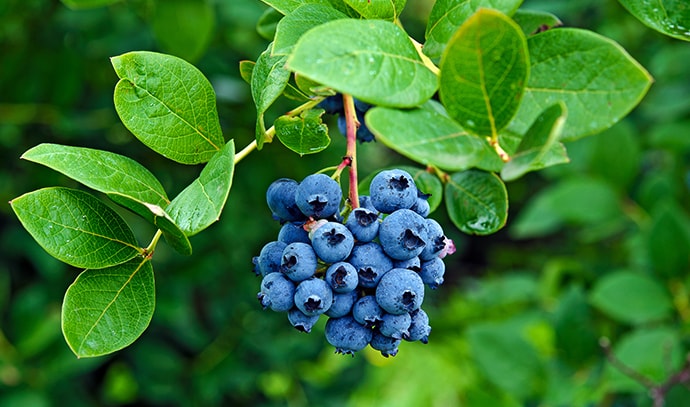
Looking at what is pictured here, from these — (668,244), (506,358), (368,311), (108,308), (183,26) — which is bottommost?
(506,358)

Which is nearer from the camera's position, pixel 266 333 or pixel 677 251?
pixel 677 251

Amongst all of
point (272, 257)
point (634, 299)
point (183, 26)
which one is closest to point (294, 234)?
point (272, 257)

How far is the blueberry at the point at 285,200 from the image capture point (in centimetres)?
81

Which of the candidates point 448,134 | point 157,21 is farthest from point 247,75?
point 157,21

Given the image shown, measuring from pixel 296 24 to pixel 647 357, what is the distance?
4.13ft

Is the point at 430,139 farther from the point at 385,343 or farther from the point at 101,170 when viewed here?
the point at 101,170

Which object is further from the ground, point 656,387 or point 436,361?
point 656,387

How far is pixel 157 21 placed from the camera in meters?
1.62

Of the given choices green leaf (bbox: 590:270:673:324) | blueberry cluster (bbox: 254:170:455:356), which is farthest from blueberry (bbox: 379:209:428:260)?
green leaf (bbox: 590:270:673:324)

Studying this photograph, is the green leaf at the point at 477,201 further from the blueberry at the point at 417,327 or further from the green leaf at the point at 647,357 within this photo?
the green leaf at the point at 647,357

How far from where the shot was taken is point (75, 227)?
0.80 metres

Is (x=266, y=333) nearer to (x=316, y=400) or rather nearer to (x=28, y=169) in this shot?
(x=316, y=400)

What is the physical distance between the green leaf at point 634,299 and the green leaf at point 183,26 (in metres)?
1.15

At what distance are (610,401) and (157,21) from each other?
56.8 inches
